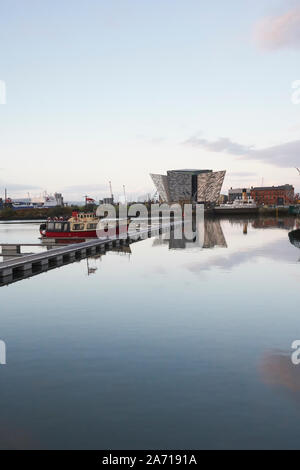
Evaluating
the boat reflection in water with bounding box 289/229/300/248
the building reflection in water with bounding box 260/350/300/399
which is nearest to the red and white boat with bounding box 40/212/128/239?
the boat reflection in water with bounding box 289/229/300/248

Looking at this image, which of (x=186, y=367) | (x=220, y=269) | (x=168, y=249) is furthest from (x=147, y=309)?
(x=168, y=249)

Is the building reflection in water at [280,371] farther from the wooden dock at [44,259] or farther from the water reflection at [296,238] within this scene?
the water reflection at [296,238]

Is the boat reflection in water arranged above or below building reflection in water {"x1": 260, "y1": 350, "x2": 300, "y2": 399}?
above

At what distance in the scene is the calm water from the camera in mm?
12070

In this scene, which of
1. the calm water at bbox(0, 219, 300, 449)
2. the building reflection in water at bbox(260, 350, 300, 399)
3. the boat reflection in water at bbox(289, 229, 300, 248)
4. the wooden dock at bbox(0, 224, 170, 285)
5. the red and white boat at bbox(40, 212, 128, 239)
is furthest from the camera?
the red and white boat at bbox(40, 212, 128, 239)

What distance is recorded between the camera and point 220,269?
148 ft

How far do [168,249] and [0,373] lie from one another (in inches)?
1975

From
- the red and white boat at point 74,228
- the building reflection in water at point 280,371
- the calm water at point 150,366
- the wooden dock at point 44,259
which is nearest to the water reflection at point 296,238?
the wooden dock at point 44,259

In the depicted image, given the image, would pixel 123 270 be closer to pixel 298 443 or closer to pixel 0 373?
pixel 0 373

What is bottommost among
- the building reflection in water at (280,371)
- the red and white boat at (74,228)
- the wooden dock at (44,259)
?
the building reflection in water at (280,371)

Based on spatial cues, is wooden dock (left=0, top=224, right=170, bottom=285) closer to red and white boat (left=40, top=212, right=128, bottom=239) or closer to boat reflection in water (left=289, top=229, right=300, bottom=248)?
red and white boat (left=40, top=212, right=128, bottom=239)

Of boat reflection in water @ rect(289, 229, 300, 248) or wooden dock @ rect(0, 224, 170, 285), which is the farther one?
boat reflection in water @ rect(289, 229, 300, 248)

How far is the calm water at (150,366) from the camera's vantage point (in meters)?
12.1
